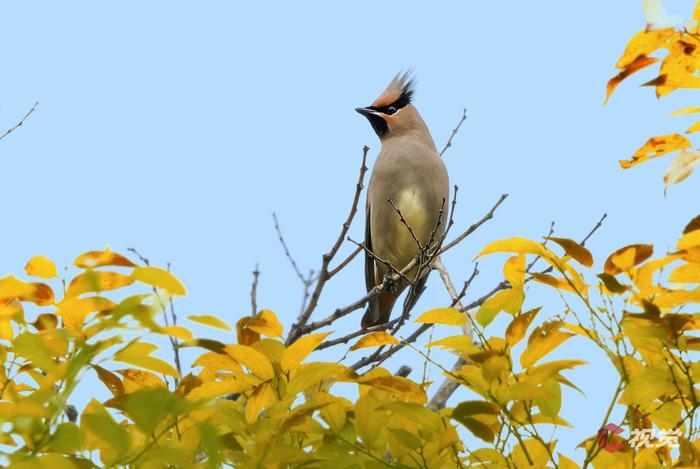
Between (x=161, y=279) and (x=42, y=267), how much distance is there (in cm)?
49

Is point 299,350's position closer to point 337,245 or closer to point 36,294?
point 36,294

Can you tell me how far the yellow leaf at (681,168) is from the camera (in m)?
1.36

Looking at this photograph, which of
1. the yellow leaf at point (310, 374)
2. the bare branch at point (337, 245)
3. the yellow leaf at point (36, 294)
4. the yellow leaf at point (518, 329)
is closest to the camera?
the yellow leaf at point (36, 294)

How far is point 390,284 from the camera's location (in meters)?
5.49

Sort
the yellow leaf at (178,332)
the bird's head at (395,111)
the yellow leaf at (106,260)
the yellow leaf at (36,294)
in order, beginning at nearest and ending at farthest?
the yellow leaf at (178,332), the yellow leaf at (106,260), the yellow leaf at (36,294), the bird's head at (395,111)

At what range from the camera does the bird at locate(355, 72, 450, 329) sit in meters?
5.64

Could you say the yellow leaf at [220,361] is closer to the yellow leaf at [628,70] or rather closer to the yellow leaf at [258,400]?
the yellow leaf at [258,400]

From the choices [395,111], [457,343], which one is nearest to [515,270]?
[457,343]

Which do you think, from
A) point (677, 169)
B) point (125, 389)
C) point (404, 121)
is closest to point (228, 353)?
point (125, 389)

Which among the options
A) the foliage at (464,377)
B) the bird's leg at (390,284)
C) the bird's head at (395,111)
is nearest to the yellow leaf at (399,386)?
the foliage at (464,377)

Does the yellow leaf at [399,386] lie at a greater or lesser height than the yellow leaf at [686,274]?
lesser

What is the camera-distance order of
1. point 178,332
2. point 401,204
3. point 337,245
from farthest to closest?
point 401,204 < point 337,245 < point 178,332

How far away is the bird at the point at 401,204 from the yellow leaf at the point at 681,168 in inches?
156

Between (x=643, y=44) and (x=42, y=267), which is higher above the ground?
(x=643, y=44)
